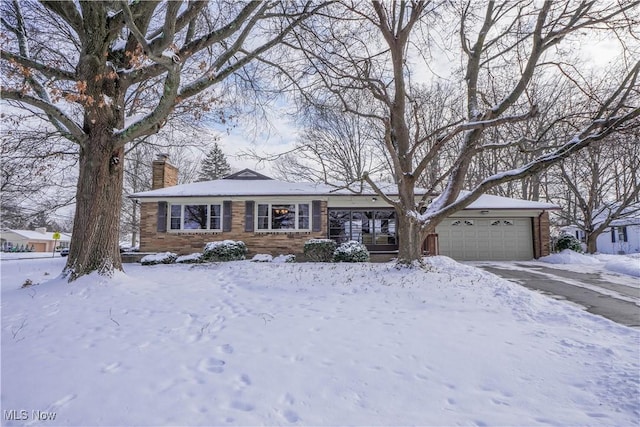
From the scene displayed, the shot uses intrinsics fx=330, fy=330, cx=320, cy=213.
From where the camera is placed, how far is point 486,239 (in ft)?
52.0

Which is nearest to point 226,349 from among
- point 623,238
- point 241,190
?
point 241,190

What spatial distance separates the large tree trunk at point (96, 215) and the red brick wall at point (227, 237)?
7.71m

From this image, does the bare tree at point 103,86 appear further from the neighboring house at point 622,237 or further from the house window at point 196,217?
the neighboring house at point 622,237

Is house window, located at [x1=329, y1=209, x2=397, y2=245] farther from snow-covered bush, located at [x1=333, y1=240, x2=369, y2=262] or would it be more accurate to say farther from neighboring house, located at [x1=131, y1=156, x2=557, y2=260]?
snow-covered bush, located at [x1=333, y1=240, x2=369, y2=262]

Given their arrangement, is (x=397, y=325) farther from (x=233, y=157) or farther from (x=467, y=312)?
(x=233, y=157)

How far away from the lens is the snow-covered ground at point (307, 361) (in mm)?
2416

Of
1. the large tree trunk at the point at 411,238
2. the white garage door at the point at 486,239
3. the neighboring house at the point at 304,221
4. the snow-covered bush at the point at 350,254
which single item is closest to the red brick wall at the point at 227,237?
the neighboring house at the point at 304,221

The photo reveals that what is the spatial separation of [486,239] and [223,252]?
39.8ft

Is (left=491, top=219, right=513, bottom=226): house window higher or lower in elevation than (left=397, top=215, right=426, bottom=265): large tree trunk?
higher

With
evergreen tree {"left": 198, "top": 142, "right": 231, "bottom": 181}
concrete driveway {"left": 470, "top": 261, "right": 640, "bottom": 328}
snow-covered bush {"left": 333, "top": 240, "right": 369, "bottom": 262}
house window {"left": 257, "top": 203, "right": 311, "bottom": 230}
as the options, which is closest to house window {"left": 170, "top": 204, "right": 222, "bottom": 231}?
house window {"left": 257, "top": 203, "right": 311, "bottom": 230}

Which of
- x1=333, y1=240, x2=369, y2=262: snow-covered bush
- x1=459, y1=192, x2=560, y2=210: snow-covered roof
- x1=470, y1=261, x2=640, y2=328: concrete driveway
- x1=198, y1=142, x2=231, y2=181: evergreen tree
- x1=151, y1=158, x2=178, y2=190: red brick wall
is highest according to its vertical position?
x1=198, y1=142, x2=231, y2=181: evergreen tree

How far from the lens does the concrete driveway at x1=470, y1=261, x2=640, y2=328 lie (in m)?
5.70

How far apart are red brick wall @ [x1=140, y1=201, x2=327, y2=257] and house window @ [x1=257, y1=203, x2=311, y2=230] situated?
39cm

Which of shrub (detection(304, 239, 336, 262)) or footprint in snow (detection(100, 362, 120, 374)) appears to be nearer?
footprint in snow (detection(100, 362, 120, 374))
